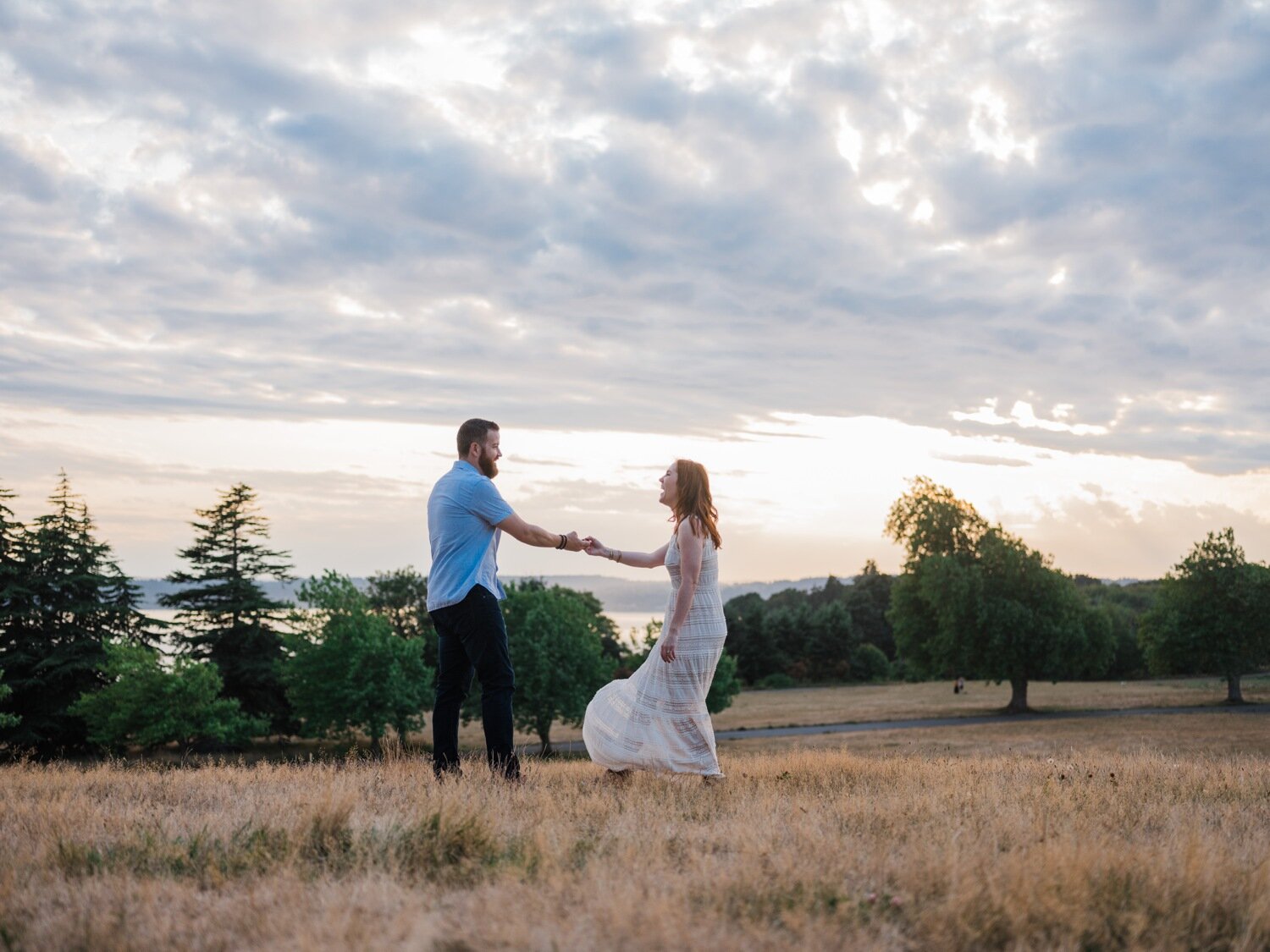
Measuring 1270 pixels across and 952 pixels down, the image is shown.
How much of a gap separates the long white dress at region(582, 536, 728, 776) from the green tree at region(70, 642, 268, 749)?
Answer: 126 feet

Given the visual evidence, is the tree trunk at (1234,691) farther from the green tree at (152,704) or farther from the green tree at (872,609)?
the green tree at (152,704)

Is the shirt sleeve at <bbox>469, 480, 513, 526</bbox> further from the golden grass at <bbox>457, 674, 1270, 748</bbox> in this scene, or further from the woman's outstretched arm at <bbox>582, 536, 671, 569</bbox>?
the golden grass at <bbox>457, 674, 1270, 748</bbox>

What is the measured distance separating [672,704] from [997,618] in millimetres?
47798

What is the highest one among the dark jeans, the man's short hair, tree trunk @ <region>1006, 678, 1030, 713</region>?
the man's short hair

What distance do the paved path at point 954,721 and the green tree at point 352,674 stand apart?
8014mm

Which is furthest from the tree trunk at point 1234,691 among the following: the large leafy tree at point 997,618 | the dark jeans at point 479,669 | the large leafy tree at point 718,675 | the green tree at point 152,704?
the dark jeans at point 479,669

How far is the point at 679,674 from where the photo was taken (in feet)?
26.1

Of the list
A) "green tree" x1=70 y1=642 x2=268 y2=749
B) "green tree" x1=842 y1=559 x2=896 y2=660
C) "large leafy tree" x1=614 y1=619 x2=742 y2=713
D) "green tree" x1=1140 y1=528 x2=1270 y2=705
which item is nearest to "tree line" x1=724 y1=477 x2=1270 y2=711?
"green tree" x1=1140 y1=528 x2=1270 y2=705

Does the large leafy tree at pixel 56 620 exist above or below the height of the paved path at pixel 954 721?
above

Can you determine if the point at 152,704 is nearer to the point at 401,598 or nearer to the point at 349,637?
the point at 349,637

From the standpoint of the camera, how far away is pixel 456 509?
7684 millimetres

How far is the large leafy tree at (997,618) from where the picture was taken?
51.7m

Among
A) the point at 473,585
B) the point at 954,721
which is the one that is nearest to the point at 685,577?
the point at 473,585

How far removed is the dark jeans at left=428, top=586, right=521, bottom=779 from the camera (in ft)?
24.6
